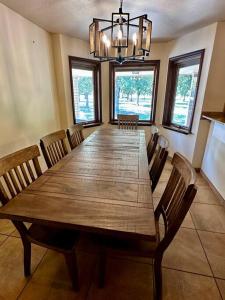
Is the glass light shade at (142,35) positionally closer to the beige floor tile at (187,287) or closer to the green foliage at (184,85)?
the green foliage at (184,85)

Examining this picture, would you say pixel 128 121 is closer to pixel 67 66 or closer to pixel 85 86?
pixel 85 86

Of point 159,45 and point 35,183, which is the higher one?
point 159,45

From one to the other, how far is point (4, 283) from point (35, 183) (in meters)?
0.82

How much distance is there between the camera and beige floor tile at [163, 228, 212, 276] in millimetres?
1363

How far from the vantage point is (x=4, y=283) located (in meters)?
1.24

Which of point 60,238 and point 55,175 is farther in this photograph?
point 55,175

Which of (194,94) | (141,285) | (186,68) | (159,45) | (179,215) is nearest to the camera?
(179,215)

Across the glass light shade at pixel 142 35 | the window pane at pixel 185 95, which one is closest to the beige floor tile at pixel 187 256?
the glass light shade at pixel 142 35

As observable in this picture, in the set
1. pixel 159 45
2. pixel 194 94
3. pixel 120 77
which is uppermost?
pixel 159 45

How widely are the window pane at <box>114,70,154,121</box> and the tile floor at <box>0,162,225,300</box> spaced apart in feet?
8.90

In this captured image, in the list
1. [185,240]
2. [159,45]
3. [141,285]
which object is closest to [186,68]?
[159,45]

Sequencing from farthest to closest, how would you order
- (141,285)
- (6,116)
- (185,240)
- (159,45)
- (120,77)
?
1. (120,77)
2. (159,45)
3. (6,116)
4. (185,240)
5. (141,285)

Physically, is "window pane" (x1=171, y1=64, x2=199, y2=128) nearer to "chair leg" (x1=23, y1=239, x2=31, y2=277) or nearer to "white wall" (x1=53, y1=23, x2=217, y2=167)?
"white wall" (x1=53, y1=23, x2=217, y2=167)

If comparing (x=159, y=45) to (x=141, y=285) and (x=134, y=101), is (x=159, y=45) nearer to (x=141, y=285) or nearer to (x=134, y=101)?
(x=134, y=101)
